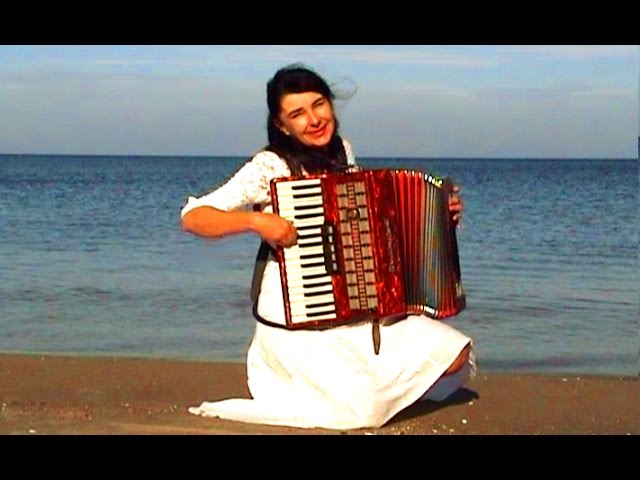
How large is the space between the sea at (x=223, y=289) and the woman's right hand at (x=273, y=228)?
0.81 m

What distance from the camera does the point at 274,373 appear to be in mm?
4977

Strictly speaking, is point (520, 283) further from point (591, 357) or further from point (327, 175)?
point (327, 175)

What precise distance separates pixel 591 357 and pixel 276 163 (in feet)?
9.75

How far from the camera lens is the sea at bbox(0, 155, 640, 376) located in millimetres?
7367

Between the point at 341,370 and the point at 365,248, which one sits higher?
the point at 365,248

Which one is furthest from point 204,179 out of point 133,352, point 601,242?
point 133,352

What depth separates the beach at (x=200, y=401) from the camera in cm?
495

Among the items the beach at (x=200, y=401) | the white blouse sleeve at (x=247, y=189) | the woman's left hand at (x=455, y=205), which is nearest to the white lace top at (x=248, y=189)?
the white blouse sleeve at (x=247, y=189)

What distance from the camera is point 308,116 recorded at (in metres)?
4.88

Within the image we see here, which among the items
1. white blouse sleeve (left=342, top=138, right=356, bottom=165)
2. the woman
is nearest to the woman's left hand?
the woman

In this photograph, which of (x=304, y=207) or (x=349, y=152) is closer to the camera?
(x=304, y=207)

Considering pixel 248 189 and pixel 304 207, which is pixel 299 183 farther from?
pixel 248 189

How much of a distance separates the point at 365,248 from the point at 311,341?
1.21 feet

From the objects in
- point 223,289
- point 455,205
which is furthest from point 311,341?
point 223,289
